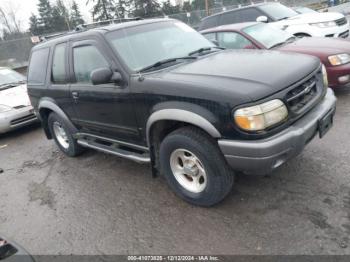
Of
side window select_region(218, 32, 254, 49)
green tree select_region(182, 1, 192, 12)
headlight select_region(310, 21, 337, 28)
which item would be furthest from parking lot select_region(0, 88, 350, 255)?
green tree select_region(182, 1, 192, 12)

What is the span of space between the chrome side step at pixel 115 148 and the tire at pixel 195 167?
35 centimetres

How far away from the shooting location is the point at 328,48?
17.6ft

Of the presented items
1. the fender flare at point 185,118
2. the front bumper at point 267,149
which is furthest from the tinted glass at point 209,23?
the front bumper at point 267,149

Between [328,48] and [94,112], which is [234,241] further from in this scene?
[328,48]

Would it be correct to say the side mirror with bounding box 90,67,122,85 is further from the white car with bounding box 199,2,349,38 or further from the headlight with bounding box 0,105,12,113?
the white car with bounding box 199,2,349,38

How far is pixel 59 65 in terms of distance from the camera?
4.49 m

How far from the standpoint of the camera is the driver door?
3545mm

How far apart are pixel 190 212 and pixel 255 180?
882 millimetres

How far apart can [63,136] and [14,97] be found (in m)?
2.80

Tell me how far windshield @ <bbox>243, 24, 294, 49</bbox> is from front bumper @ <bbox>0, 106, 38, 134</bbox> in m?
5.09

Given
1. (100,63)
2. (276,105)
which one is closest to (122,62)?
(100,63)

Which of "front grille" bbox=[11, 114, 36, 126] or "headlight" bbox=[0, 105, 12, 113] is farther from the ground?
"headlight" bbox=[0, 105, 12, 113]

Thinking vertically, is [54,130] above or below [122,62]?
below

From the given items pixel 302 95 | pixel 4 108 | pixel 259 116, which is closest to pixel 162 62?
pixel 259 116
